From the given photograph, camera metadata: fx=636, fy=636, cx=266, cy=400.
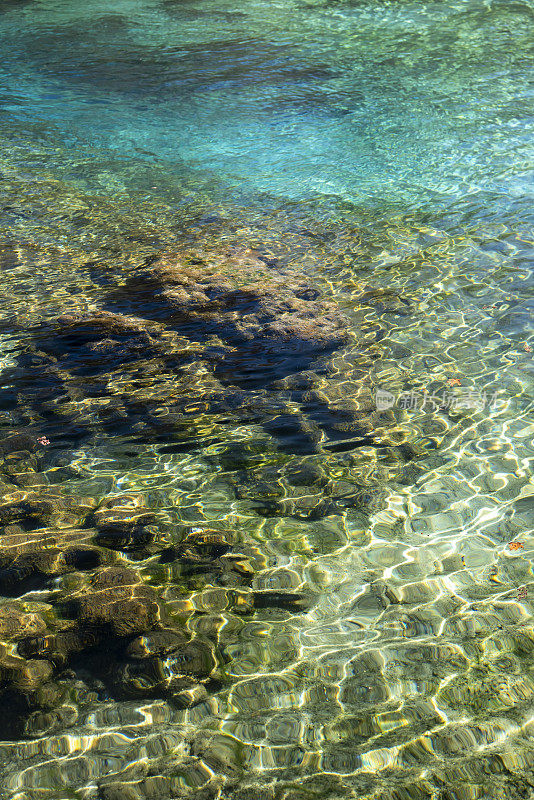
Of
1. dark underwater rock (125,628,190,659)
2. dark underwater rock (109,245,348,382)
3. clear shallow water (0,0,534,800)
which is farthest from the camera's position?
dark underwater rock (109,245,348,382)

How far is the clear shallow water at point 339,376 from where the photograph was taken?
2648mm

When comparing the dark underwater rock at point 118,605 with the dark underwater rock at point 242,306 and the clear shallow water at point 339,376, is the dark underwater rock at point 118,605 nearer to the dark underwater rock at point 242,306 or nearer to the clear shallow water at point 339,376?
the clear shallow water at point 339,376

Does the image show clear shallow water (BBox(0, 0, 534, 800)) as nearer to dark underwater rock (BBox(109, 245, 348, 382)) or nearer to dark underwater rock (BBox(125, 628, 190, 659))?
dark underwater rock (BBox(125, 628, 190, 659))

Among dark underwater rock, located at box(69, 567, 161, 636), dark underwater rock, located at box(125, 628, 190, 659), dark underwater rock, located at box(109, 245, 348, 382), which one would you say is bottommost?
dark underwater rock, located at box(125, 628, 190, 659)

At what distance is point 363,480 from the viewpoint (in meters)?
4.04

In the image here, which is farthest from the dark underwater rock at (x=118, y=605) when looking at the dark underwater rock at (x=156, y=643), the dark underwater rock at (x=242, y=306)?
the dark underwater rock at (x=242, y=306)

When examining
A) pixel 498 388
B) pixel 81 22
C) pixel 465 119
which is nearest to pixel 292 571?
pixel 498 388

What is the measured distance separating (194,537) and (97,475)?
87 centimetres

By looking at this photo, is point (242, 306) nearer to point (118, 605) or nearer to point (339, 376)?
point (339, 376)

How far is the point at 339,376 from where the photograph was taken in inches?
194

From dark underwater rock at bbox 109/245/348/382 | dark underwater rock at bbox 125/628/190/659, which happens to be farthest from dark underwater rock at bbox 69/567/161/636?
dark underwater rock at bbox 109/245/348/382

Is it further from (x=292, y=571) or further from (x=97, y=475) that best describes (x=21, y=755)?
(x=97, y=475)

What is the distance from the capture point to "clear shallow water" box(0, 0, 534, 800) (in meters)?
2.65

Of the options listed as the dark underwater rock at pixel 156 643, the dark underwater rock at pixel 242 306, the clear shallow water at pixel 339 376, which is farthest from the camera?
the dark underwater rock at pixel 242 306
